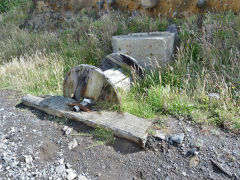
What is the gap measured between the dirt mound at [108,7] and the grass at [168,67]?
45cm

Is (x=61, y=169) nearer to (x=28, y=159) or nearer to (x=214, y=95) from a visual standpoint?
(x=28, y=159)

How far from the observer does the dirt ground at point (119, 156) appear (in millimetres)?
2662

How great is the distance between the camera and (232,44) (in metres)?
4.79

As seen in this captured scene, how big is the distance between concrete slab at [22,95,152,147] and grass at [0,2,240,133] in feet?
0.95

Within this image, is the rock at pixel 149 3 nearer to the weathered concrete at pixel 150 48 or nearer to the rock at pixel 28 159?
the weathered concrete at pixel 150 48

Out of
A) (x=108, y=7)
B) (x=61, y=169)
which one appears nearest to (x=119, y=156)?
(x=61, y=169)

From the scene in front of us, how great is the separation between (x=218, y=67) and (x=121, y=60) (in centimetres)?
198

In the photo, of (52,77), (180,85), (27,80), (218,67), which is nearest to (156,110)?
(180,85)

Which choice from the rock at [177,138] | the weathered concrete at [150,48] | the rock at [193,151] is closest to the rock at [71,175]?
the rock at [177,138]

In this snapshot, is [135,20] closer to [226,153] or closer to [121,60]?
[121,60]

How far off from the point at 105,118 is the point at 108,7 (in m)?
6.07

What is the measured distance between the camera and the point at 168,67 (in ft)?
15.2

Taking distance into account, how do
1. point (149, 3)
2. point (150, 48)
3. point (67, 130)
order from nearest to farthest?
1. point (67, 130)
2. point (150, 48)
3. point (149, 3)

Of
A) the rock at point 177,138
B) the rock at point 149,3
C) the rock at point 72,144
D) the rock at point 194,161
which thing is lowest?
the rock at point 194,161
